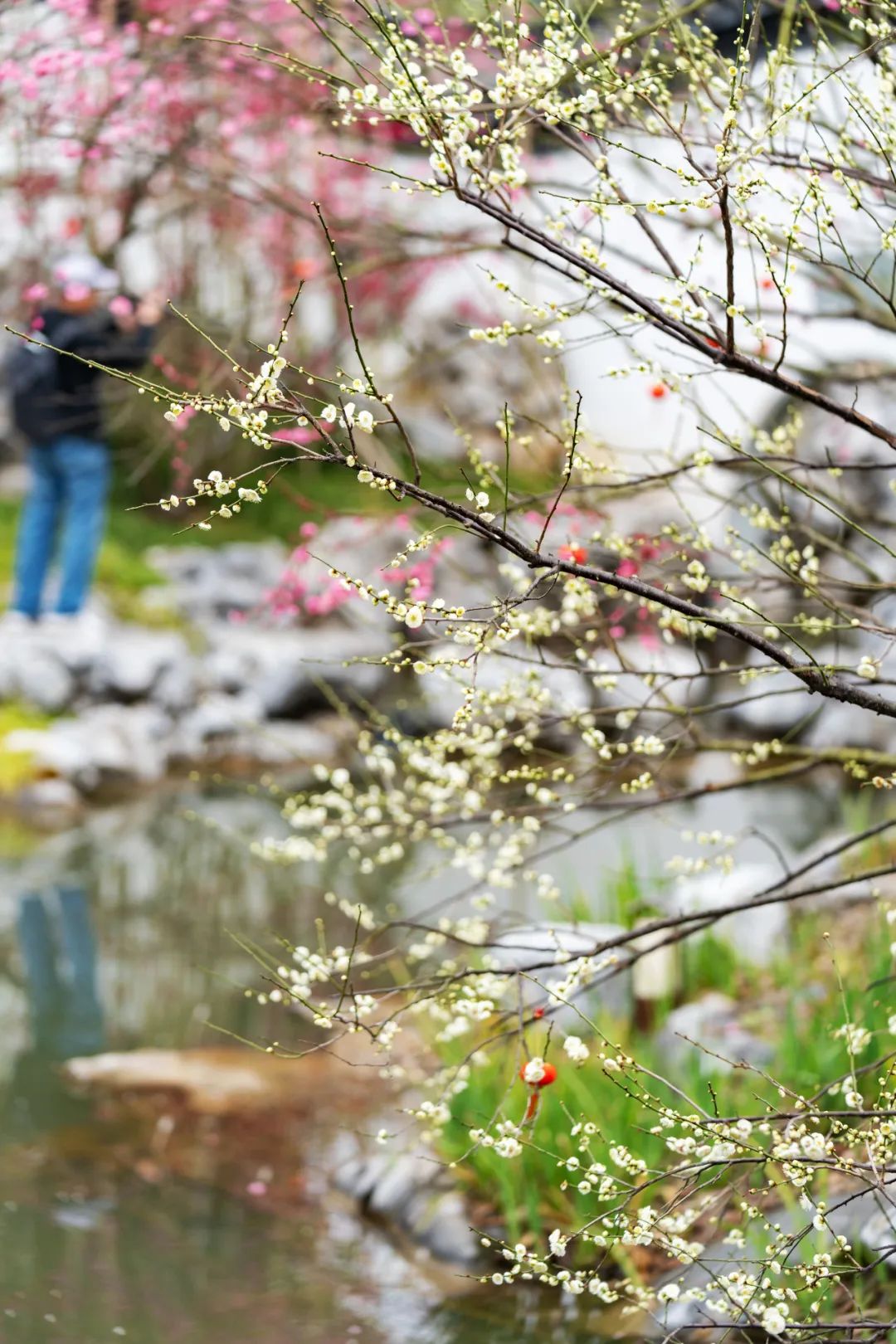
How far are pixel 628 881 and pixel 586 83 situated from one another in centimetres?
247

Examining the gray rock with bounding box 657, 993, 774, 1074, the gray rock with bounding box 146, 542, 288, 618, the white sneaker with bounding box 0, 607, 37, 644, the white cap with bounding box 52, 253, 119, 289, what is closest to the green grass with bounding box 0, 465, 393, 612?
the gray rock with bounding box 146, 542, 288, 618

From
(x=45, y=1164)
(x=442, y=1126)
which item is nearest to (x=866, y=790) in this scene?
(x=442, y=1126)

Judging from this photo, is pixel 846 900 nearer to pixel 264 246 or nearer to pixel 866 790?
pixel 866 790

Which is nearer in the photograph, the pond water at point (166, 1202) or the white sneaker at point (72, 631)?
the pond water at point (166, 1202)

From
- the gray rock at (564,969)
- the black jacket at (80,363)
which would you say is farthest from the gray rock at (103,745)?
the gray rock at (564,969)

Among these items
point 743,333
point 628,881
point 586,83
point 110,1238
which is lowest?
point 110,1238

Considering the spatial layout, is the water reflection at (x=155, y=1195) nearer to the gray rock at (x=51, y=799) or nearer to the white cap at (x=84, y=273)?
the gray rock at (x=51, y=799)

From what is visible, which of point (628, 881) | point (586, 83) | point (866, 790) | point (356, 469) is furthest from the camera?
point (866, 790)

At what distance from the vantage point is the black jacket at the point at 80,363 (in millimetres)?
7234

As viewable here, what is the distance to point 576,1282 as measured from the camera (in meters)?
1.86

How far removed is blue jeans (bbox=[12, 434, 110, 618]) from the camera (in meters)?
8.41

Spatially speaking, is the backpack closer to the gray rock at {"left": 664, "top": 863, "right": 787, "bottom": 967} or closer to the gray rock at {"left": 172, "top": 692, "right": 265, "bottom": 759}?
the gray rock at {"left": 172, "top": 692, "right": 265, "bottom": 759}

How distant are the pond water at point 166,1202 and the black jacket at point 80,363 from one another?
2.78 m

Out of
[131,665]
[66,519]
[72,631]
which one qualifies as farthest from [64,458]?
[131,665]
